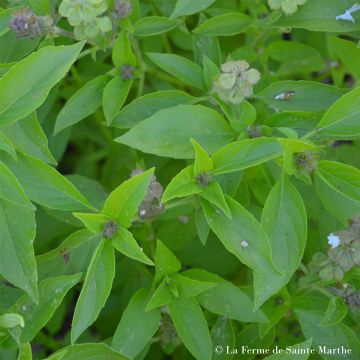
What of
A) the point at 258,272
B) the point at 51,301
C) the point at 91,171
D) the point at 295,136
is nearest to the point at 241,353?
the point at 258,272

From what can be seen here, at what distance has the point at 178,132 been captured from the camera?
1.71 m

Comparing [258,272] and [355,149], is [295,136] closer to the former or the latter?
[258,272]

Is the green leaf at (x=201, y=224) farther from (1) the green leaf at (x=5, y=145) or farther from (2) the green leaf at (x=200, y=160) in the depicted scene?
(1) the green leaf at (x=5, y=145)

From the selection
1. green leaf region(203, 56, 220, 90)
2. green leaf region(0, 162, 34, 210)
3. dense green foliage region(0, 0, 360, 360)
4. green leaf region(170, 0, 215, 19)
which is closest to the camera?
green leaf region(0, 162, 34, 210)

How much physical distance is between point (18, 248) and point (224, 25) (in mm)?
956

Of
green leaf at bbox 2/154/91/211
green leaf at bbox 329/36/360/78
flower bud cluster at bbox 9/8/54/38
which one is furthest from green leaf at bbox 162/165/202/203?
green leaf at bbox 329/36/360/78

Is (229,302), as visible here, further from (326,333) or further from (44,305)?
(44,305)

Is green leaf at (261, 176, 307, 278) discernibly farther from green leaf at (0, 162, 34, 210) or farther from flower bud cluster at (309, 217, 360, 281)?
green leaf at (0, 162, 34, 210)

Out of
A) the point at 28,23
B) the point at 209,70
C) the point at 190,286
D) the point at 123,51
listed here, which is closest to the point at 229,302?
the point at 190,286

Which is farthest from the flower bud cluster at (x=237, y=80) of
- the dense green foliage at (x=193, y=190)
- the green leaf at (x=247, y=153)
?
the green leaf at (x=247, y=153)

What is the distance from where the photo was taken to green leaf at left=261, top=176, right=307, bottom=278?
1.65 meters

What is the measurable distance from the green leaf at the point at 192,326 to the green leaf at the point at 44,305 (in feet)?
0.97

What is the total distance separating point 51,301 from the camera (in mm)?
1750

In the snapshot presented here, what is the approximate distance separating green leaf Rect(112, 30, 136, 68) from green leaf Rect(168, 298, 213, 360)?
2.47 ft
